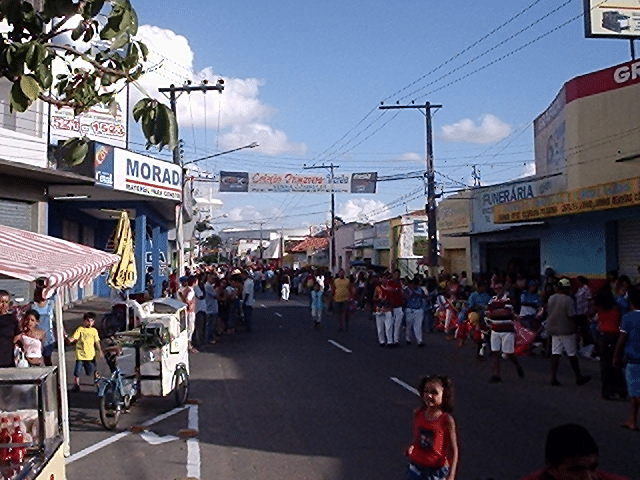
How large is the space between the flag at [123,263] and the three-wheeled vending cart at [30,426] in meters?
9.43

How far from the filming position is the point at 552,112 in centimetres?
→ 2506

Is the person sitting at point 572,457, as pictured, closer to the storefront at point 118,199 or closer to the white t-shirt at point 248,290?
the storefront at point 118,199

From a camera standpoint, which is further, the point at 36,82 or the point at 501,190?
the point at 501,190

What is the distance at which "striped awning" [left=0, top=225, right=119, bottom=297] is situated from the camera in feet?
21.2

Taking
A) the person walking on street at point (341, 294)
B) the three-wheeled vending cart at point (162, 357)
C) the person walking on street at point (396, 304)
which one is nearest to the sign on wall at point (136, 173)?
the person walking on street at point (341, 294)

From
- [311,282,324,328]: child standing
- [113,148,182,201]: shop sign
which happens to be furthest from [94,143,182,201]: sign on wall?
[311,282,324,328]: child standing

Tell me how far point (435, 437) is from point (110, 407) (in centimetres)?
528

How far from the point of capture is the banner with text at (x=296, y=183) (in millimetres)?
40344

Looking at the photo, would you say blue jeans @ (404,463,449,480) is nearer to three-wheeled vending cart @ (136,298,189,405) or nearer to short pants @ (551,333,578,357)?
three-wheeled vending cart @ (136,298,189,405)

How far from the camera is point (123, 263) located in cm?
1533

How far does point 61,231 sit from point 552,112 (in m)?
16.6

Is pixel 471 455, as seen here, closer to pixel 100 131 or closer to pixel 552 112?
pixel 552 112

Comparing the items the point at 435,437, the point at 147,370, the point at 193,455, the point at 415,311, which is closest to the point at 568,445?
the point at 435,437

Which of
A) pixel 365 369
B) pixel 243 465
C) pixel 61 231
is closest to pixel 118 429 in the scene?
pixel 243 465
